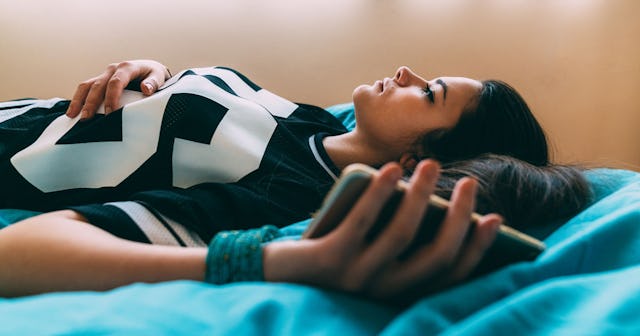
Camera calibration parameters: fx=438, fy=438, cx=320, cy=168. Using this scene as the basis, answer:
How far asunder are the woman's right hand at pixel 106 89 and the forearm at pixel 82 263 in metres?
0.40

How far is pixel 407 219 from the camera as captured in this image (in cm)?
37

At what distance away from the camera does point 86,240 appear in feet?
1.58

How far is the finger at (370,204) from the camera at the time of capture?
0.36m

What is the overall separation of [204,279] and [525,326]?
0.99 feet

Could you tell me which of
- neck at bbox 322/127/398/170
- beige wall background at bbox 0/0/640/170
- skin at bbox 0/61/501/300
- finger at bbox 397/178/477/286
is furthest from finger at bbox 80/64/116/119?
beige wall background at bbox 0/0/640/170

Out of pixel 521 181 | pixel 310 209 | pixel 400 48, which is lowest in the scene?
pixel 310 209

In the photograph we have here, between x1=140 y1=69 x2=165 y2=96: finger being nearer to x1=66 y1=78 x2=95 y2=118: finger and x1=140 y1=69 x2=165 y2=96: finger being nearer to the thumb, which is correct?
the thumb

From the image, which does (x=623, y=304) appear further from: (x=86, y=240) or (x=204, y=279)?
(x=86, y=240)

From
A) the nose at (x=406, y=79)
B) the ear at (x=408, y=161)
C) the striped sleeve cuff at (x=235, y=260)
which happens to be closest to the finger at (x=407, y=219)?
the striped sleeve cuff at (x=235, y=260)

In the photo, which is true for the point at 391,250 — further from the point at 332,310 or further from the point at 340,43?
the point at 340,43

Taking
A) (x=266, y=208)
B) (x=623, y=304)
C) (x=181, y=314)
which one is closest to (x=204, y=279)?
(x=181, y=314)

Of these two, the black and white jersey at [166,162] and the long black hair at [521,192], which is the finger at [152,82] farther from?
the long black hair at [521,192]

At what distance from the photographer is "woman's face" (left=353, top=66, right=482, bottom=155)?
36.5 inches

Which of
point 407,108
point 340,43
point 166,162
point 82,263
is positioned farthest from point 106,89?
point 340,43
